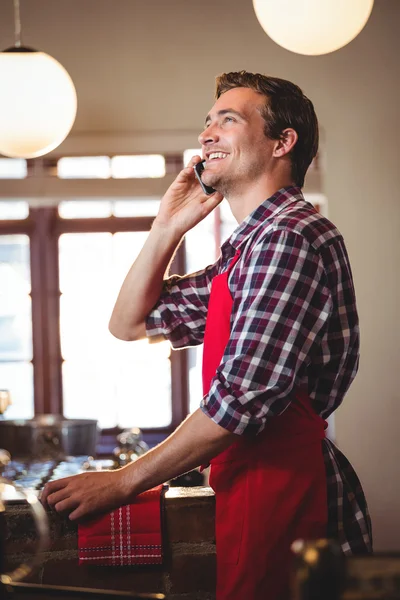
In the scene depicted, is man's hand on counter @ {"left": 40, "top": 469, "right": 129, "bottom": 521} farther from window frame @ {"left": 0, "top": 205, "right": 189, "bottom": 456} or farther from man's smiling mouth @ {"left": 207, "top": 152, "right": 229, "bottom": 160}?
window frame @ {"left": 0, "top": 205, "right": 189, "bottom": 456}

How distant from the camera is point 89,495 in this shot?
121 cm

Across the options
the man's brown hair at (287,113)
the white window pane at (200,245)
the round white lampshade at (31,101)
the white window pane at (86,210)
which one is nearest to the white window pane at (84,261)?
the white window pane at (86,210)

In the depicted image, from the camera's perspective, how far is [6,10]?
13.0ft

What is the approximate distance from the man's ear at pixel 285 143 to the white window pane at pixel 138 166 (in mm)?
3700

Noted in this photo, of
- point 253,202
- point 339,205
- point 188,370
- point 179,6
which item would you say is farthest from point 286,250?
point 188,370

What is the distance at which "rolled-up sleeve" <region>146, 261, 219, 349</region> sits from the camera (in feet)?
5.58

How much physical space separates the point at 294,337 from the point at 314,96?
3.05m

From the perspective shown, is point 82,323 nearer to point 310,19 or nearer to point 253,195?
point 310,19

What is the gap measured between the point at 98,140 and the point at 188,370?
1982 millimetres

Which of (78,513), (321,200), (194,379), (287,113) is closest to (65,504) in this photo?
(78,513)

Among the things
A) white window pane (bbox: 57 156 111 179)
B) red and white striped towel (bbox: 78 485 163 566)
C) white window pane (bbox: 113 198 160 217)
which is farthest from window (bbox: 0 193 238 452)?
red and white striped towel (bbox: 78 485 163 566)

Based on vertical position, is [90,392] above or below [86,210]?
below

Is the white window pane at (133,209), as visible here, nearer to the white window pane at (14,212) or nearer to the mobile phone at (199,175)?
the white window pane at (14,212)

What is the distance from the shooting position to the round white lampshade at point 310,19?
2254 millimetres
